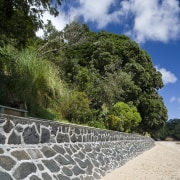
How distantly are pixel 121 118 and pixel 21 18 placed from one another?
12687 mm

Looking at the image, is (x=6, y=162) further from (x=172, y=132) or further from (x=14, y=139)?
(x=172, y=132)

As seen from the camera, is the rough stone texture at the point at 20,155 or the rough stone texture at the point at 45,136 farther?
the rough stone texture at the point at 45,136

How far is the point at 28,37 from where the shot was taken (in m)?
7.73

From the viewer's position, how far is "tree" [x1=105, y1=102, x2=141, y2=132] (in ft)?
56.9

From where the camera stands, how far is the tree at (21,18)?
707 centimetres

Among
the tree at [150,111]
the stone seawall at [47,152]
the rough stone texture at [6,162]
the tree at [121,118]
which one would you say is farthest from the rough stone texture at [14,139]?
the tree at [150,111]

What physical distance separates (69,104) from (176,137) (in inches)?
2304

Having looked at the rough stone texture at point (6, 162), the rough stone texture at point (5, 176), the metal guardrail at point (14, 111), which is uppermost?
the metal guardrail at point (14, 111)

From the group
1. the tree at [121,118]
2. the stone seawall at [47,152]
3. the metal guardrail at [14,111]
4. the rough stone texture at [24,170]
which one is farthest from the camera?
the tree at [121,118]

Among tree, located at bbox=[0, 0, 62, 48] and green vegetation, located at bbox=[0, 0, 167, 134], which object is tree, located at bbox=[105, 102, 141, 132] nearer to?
green vegetation, located at bbox=[0, 0, 167, 134]

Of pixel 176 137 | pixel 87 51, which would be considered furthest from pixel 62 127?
pixel 176 137

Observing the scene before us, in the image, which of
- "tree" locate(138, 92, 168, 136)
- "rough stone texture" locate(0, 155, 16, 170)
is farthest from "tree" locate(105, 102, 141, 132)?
"rough stone texture" locate(0, 155, 16, 170)

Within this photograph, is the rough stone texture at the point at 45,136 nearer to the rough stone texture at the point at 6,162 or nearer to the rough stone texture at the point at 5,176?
the rough stone texture at the point at 6,162

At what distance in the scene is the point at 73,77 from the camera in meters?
17.1
